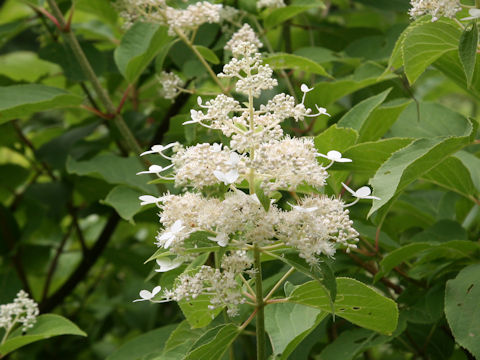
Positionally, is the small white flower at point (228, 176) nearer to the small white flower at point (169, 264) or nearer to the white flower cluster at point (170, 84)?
the small white flower at point (169, 264)

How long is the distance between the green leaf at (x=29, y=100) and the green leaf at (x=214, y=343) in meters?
0.96

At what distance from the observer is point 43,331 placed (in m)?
1.62

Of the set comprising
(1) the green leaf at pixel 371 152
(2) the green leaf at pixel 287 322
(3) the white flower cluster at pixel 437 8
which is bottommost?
(2) the green leaf at pixel 287 322

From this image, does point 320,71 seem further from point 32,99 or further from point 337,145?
point 32,99

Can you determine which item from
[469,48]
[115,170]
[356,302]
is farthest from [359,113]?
[115,170]

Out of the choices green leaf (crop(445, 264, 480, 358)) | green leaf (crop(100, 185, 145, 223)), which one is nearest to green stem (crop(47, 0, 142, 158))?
green leaf (crop(100, 185, 145, 223))

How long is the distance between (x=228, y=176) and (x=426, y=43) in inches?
22.8

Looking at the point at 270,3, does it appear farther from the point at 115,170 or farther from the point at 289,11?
the point at 115,170

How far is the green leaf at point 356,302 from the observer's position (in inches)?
44.3

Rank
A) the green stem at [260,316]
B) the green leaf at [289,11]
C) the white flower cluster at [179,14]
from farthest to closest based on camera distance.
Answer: the green leaf at [289,11], the white flower cluster at [179,14], the green stem at [260,316]

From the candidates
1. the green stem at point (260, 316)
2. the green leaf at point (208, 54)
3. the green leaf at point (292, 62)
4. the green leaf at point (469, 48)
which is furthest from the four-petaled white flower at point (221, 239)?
the green leaf at point (208, 54)

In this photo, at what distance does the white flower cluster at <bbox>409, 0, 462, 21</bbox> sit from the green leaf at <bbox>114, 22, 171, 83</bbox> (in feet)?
2.82

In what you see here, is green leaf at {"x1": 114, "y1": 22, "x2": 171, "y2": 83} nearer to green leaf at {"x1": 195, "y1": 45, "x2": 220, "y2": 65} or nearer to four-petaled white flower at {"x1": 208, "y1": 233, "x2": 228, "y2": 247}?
green leaf at {"x1": 195, "y1": 45, "x2": 220, "y2": 65}

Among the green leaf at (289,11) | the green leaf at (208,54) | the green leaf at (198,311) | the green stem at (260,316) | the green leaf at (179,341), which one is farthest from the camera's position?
the green leaf at (289,11)
